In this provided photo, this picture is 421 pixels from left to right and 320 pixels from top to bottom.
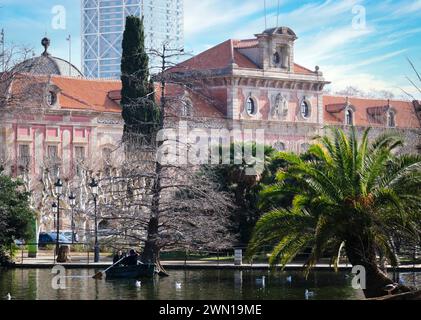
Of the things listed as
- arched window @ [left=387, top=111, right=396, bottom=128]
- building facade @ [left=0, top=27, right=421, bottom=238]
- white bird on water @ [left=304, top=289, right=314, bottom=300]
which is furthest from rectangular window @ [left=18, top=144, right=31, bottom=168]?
white bird on water @ [left=304, top=289, right=314, bottom=300]

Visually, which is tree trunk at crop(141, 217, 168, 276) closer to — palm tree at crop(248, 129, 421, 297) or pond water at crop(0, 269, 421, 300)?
pond water at crop(0, 269, 421, 300)

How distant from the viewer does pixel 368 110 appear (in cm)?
9269

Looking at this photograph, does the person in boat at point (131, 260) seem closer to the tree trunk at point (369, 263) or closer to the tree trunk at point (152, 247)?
the tree trunk at point (152, 247)

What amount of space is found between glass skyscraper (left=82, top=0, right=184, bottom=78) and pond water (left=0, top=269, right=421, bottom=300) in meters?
41.5

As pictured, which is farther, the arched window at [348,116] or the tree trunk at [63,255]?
the arched window at [348,116]

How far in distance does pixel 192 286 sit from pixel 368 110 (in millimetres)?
61380

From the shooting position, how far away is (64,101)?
7350 cm

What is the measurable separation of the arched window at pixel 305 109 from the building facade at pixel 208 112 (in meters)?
0.08

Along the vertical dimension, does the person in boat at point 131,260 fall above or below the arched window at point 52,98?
below

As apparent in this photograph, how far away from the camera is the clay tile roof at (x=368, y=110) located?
9050 centimetres

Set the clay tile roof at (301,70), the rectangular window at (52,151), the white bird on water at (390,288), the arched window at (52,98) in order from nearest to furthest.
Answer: the white bird on water at (390,288)
the rectangular window at (52,151)
the arched window at (52,98)
the clay tile roof at (301,70)

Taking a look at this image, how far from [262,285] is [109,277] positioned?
16.6 ft

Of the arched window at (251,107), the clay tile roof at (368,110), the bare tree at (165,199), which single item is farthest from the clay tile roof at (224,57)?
the bare tree at (165,199)

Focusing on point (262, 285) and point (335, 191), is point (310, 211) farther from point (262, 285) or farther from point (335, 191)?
point (262, 285)
